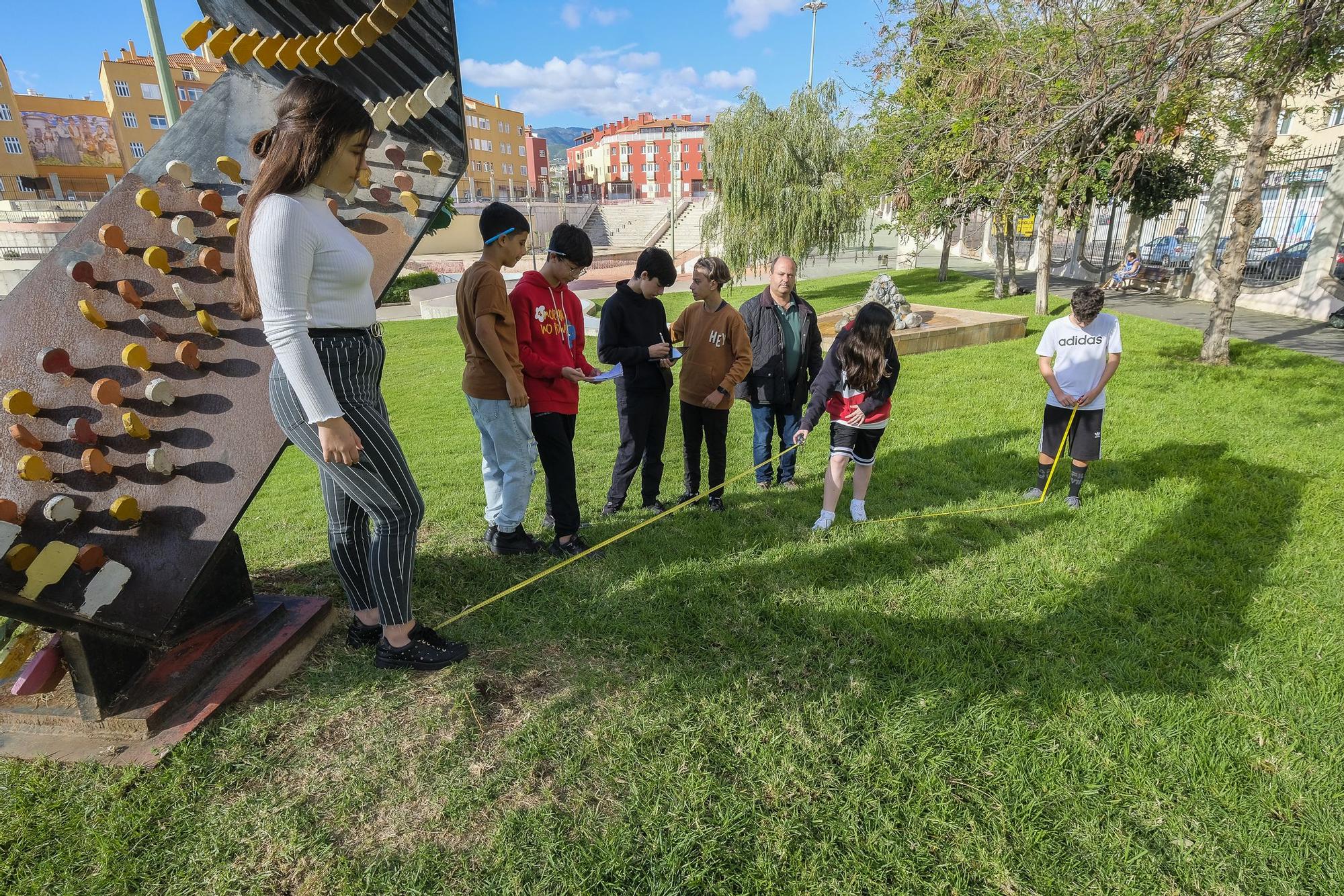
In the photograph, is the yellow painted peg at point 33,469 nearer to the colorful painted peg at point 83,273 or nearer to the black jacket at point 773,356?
the colorful painted peg at point 83,273

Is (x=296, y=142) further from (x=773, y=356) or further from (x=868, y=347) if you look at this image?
(x=773, y=356)

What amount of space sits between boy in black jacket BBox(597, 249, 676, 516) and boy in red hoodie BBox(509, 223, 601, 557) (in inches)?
13.2

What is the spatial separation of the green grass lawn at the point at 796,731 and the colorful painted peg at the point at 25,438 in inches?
39.2

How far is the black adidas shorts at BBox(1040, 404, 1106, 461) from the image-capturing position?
4.42 metres

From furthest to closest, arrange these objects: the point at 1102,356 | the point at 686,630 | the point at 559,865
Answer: the point at 1102,356 < the point at 686,630 < the point at 559,865

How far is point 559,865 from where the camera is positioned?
6.06 ft

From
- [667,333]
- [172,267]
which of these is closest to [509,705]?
[172,267]

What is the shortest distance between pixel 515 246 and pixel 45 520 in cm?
213

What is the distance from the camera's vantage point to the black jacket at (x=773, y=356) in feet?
15.4

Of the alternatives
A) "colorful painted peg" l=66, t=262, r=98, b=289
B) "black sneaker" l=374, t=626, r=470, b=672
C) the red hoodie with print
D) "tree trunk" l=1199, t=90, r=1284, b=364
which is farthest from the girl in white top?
"tree trunk" l=1199, t=90, r=1284, b=364

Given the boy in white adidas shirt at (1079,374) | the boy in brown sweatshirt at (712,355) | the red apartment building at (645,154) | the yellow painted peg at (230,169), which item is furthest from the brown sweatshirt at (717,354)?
the red apartment building at (645,154)

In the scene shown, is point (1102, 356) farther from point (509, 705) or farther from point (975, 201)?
point (975, 201)

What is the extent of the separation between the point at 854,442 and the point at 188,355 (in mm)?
3422

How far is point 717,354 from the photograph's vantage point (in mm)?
4359
